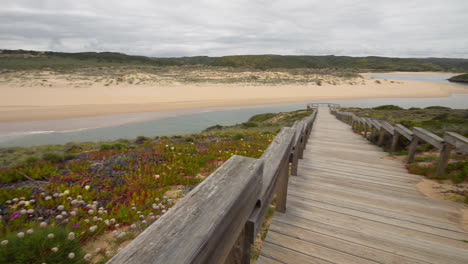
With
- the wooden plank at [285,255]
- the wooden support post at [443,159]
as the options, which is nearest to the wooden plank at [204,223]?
the wooden plank at [285,255]

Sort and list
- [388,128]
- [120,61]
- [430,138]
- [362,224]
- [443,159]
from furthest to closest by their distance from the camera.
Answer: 1. [120,61]
2. [388,128]
3. [430,138]
4. [443,159]
5. [362,224]

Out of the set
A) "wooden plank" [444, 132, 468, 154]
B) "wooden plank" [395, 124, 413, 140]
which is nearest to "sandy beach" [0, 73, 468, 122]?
"wooden plank" [395, 124, 413, 140]

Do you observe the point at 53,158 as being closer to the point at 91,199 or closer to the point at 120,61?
the point at 91,199

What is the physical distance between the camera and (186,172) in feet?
20.5

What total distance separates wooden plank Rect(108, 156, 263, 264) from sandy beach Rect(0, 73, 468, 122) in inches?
950

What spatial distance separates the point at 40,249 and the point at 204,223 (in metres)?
2.43

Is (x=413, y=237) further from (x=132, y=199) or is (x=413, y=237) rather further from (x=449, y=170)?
(x=132, y=199)

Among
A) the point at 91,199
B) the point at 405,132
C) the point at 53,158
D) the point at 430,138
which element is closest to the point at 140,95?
the point at 53,158

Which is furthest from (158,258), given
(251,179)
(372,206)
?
(372,206)

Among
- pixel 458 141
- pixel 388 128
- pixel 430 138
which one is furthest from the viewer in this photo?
pixel 388 128

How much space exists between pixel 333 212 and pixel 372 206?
2.23 ft

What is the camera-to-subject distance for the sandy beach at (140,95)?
22.4 meters

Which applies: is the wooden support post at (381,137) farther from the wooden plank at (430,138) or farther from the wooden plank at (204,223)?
the wooden plank at (204,223)

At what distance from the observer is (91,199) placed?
454 centimetres
